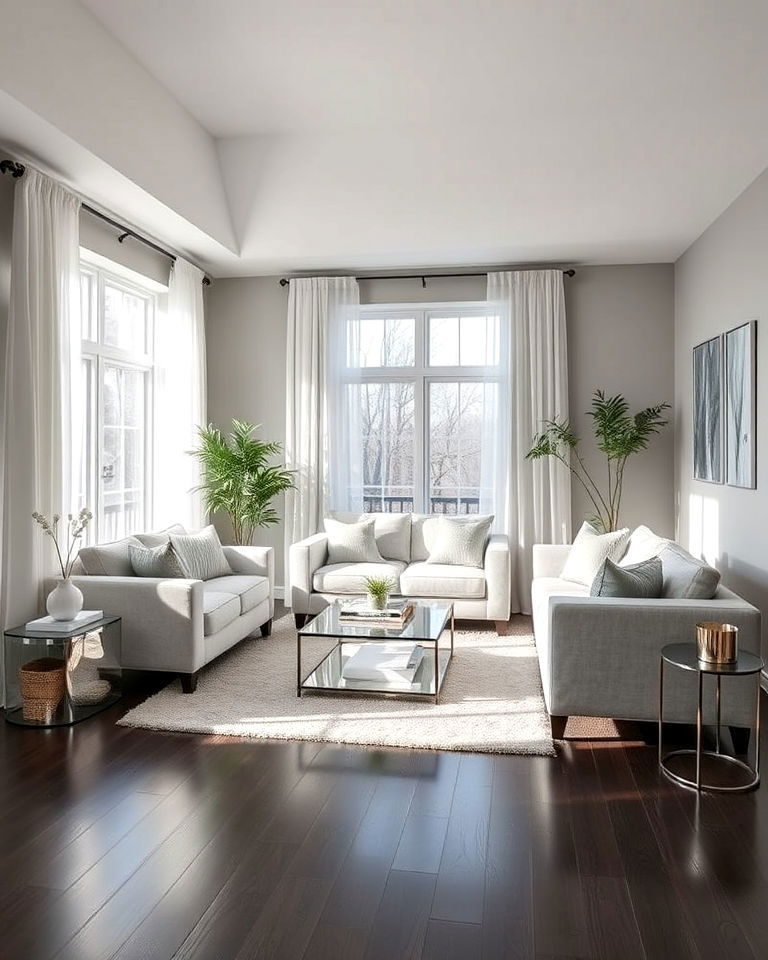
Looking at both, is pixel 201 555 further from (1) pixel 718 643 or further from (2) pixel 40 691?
(1) pixel 718 643

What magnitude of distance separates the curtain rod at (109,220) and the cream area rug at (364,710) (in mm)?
2909

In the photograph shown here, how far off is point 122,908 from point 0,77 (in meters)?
3.24

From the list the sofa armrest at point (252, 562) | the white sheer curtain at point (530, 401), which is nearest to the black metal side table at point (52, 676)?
the sofa armrest at point (252, 562)

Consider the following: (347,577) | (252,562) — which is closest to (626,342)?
(347,577)

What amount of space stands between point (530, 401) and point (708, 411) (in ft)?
5.12

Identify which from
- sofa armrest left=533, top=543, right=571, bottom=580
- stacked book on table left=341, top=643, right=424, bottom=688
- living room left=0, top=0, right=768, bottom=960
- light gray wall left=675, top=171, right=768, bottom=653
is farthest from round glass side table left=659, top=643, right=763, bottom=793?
sofa armrest left=533, top=543, right=571, bottom=580

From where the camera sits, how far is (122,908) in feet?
7.23

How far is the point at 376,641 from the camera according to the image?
4141mm

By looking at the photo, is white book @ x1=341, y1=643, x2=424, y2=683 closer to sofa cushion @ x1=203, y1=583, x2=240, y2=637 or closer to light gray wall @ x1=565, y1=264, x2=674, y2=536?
sofa cushion @ x1=203, y1=583, x2=240, y2=637

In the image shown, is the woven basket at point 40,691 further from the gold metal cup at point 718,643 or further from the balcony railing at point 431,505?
the balcony railing at point 431,505

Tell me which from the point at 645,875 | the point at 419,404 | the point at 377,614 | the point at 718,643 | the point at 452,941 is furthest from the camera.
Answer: the point at 419,404

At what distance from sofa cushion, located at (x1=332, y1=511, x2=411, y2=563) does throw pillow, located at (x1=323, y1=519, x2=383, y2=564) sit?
0.48 ft

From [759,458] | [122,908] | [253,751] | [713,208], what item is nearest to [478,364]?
[713,208]

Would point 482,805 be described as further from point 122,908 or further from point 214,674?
point 214,674
